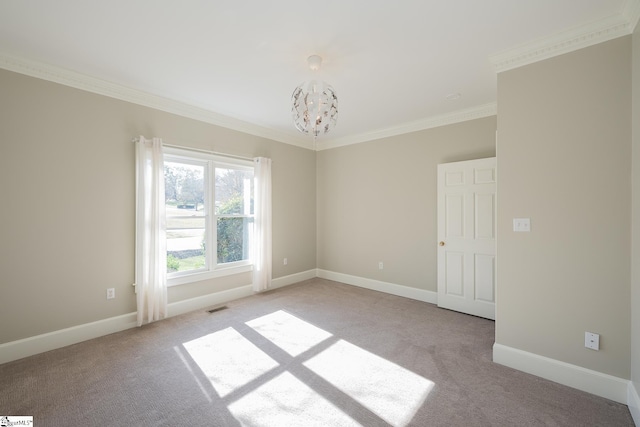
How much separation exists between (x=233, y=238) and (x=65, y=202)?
6.83ft

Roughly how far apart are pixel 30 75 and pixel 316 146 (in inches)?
160

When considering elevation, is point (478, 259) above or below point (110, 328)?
above

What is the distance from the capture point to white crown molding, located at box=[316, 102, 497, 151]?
3672 millimetres

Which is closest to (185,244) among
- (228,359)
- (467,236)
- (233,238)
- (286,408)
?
(233,238)

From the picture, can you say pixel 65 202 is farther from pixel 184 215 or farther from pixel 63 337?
pixel 63 337

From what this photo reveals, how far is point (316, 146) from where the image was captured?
18.4 ft

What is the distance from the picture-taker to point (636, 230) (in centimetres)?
189

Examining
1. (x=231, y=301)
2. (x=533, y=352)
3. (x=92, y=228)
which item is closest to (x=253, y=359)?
(x=231, y=301)

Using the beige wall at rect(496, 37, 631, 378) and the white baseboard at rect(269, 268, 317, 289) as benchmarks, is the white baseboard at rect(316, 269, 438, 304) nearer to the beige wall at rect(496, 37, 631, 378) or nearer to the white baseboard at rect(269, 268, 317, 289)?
the white baseboard at rect(269, 268, 317, 289)

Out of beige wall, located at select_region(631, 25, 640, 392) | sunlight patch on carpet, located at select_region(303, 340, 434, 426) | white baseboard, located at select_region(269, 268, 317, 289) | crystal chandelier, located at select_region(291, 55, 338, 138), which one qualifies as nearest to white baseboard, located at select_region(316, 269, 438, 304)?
white baseboard, located at select_region(269, 268, 317, 289)

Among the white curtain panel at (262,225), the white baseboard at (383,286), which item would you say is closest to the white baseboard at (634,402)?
the white baseboard at (383,286)

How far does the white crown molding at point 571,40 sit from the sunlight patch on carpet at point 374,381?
2.91 meters

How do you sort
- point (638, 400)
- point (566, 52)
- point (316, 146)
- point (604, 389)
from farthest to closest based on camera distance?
1. point (316, 146)
2. point (566, 52)
3. point (604, 389)
4. point (638, 400)

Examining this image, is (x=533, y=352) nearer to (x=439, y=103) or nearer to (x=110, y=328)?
(x=439, y=103)
